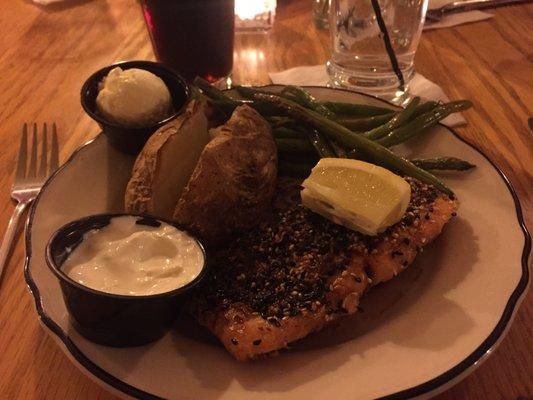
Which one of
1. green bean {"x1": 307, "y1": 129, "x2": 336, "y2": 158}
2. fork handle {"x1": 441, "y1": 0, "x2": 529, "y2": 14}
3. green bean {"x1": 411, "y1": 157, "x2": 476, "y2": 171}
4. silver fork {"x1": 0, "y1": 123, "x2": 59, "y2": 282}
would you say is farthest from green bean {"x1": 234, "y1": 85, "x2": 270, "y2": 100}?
fork handle {"x1": 441, "y1": 0, "x2": 529, "y2": 14}

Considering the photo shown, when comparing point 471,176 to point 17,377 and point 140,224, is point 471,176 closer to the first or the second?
point 140,224

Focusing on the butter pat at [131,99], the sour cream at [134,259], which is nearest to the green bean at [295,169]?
the butter pat at [131,99]

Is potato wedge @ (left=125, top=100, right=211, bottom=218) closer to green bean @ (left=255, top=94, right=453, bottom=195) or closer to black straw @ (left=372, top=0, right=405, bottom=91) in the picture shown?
green bean @ (left=255, top=94, right=453, bottom=195)

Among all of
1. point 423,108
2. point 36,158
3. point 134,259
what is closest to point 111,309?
point 134,259

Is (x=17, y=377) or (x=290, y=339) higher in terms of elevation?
(x=290, y=339)

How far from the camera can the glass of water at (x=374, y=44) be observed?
8.19 ft

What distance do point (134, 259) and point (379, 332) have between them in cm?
67

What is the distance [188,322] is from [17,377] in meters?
0.47

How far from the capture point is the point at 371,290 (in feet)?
5.24

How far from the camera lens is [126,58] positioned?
2.95 meters

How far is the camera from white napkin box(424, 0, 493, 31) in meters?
3.09

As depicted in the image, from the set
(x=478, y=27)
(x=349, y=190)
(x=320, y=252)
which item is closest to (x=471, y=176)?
(x=349, y=190)

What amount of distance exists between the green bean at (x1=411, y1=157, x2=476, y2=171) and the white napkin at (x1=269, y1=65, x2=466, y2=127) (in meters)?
0.65

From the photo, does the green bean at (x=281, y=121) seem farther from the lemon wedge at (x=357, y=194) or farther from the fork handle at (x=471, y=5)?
the fork handle at (x=471, y=5)
